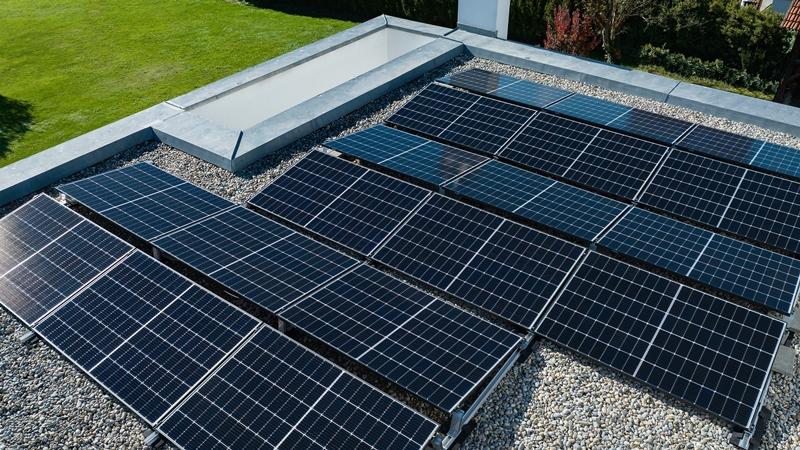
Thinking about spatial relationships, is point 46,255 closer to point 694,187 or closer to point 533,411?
point 533,411

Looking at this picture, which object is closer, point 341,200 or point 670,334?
point 670,334

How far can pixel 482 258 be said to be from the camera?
1195cm

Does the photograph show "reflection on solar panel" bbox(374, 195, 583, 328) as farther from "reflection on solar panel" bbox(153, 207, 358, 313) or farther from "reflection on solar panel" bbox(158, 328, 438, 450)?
"reflection on solar panel" bbox(158, 328, 438, 450)

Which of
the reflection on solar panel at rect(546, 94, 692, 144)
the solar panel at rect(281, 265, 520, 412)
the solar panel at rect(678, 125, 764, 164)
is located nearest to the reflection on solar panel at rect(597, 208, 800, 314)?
the solar panel at rect(678, 125, 764, 164)

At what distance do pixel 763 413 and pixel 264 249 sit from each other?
9021mm

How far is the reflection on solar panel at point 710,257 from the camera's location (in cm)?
1111

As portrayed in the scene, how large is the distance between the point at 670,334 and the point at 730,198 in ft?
14.6

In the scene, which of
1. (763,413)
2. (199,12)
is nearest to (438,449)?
(763,413)

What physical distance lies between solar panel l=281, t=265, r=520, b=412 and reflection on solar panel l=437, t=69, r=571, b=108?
7.89 meters

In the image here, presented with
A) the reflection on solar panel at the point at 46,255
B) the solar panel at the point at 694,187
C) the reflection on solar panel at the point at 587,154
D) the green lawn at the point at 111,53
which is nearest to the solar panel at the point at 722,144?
the solar panel at the point at 694,187

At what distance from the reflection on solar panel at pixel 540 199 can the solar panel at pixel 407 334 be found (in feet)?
10.4

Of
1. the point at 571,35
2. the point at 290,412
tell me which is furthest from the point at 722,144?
the point at 571,35

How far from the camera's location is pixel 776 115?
55.0 feet

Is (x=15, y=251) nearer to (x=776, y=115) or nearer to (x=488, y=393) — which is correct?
(x=488, y=393)
